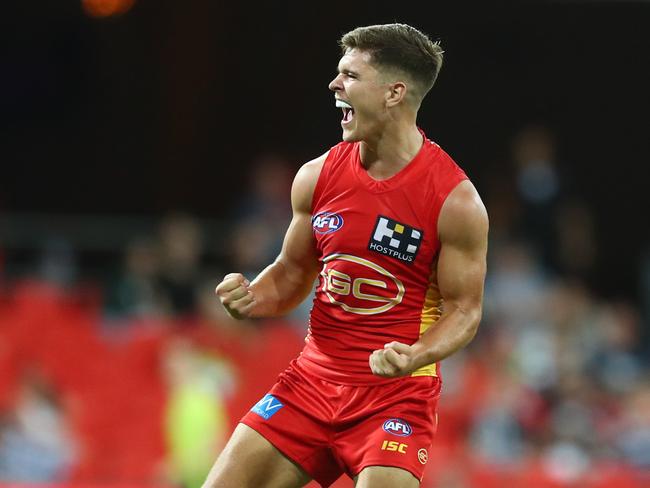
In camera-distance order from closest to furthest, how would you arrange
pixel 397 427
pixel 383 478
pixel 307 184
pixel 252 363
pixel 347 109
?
pixel 383 478 → pixel 397 427 → pixel 347 109 → pixel 307 184 → pixel 252 363

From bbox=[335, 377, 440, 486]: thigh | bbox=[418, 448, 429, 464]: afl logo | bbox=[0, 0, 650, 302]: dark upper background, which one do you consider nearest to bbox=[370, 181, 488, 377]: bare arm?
bbox=[335, 377, 440, 486]: thigh

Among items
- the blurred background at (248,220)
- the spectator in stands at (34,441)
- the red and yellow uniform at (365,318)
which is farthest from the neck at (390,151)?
the spectator in stands at (34,441)

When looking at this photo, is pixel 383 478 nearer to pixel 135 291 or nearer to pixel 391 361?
pixel 391 361

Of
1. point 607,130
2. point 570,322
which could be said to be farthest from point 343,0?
point 570,322

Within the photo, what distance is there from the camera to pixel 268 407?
16.2 feet

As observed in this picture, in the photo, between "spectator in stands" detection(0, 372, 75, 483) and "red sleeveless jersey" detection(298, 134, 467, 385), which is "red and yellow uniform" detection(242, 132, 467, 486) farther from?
"spectator in stands" detection(0, 372, 75, 483)

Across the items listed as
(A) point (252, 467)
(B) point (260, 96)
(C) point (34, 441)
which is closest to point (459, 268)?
(A) point (252, 467)

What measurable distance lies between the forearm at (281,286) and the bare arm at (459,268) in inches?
23.4

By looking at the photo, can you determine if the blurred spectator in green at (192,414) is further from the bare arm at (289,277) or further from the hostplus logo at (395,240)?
the hostplus logo at (395,240)

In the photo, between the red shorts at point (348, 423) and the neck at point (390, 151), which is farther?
the neck at point (390, 151)

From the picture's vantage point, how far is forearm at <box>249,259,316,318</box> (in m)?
5.08

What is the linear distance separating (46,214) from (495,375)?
5348 mm

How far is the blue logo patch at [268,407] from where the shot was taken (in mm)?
4918

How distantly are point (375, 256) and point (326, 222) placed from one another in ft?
0.74
